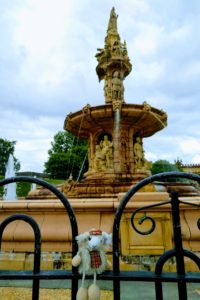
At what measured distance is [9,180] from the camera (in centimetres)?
147

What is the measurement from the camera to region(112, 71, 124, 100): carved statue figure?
39.8 ft

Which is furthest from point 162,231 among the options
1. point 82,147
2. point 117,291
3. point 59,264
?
point 82,147

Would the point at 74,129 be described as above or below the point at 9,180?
above

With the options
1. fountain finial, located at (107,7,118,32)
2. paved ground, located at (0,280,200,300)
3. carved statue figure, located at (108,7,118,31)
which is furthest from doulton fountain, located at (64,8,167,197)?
carved statue figure, located at (108,7,118,31)

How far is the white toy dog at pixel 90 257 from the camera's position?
123 cm

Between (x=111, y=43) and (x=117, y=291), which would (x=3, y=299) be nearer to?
(x=117, y=291)

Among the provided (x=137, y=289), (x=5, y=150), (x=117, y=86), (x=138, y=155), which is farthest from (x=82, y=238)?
(x=5, y=150)

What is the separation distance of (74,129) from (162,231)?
7.31m

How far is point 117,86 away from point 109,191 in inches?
238

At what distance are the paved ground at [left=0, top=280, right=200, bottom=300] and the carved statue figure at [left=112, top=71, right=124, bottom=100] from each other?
997 cm

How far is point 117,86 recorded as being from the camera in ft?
39.9

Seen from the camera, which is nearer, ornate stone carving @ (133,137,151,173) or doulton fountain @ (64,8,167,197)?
doulton fountain @ (64,8,167,197)

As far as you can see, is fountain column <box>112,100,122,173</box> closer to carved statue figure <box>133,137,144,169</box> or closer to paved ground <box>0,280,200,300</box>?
carved statue figure <box>133,137,144,169</box>

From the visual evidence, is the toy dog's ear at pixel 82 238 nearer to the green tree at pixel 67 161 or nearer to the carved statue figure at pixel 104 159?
the carved statue figure at pixel 104 159
